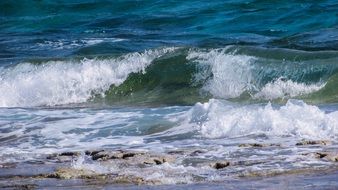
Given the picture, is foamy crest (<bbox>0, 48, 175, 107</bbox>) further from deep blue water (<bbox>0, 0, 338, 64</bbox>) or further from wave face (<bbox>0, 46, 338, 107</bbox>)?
deep blue water (<bbox>0, 0, 338, 64</bbox>)

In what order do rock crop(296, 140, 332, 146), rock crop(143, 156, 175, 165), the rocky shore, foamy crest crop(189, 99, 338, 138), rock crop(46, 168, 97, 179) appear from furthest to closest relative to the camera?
foamy crest crop(189, 99, 338, 138), rock crop(296, 140, 332, 146), rock crop(143, 156, 175, 165), rock crop(46, 168, 97, 179), the rocky shore

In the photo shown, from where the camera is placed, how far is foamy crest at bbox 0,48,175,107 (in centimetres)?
1334

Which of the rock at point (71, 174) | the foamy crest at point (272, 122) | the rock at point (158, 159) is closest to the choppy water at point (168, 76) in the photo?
the foamy crest at point (272, 122)

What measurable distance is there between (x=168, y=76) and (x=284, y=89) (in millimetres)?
2714

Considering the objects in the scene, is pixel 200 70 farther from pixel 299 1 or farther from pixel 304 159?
pixel 299 1

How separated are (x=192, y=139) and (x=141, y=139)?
544 millimetres

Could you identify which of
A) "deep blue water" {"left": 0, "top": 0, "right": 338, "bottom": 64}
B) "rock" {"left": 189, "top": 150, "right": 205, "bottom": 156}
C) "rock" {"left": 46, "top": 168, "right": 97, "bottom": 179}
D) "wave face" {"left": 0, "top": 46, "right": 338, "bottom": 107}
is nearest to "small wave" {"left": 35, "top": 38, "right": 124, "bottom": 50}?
"deep blue water" {"left": 0, "top": 0, "right": 338, "bottom": 64}

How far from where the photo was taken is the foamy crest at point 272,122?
7.37 meters

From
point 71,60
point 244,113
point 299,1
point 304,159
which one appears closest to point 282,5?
point 299,1

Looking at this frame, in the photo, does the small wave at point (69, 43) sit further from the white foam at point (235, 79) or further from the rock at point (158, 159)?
the rock at point (158, 159)

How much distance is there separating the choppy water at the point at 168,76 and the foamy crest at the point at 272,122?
1 cm

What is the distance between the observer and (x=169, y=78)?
13633 millimetres

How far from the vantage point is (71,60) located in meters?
14.7

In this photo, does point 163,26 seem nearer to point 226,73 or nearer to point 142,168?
point 226,73
